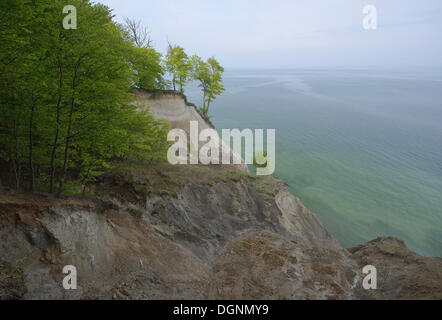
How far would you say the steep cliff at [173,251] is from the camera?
24.8 ft

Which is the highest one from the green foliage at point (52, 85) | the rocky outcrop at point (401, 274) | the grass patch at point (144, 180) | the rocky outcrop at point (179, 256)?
the green foliage at point (52, 85)

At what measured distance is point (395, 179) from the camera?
4550 cm

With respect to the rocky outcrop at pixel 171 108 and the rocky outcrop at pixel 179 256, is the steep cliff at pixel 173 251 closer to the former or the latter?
the rocky outcrop at pixel 179 256

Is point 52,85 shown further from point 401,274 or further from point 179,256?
point 401,274

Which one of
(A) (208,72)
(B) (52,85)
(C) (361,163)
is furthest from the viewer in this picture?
(C) (361,163)

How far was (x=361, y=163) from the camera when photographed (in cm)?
5200

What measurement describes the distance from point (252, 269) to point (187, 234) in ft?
13.4

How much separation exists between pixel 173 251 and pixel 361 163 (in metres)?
53.1

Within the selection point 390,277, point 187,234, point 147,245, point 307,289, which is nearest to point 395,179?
point 390,277

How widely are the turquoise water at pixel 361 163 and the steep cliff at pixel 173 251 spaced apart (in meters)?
17.6

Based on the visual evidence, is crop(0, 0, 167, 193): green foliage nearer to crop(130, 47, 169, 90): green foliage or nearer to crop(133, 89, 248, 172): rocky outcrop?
crop(130, 47, 169, 90): green foliage

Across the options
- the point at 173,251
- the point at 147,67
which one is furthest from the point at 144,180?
the point at 147,67

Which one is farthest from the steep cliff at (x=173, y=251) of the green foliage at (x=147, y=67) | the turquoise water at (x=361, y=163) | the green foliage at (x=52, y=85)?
the turquoise water at (x=361, y=163)
